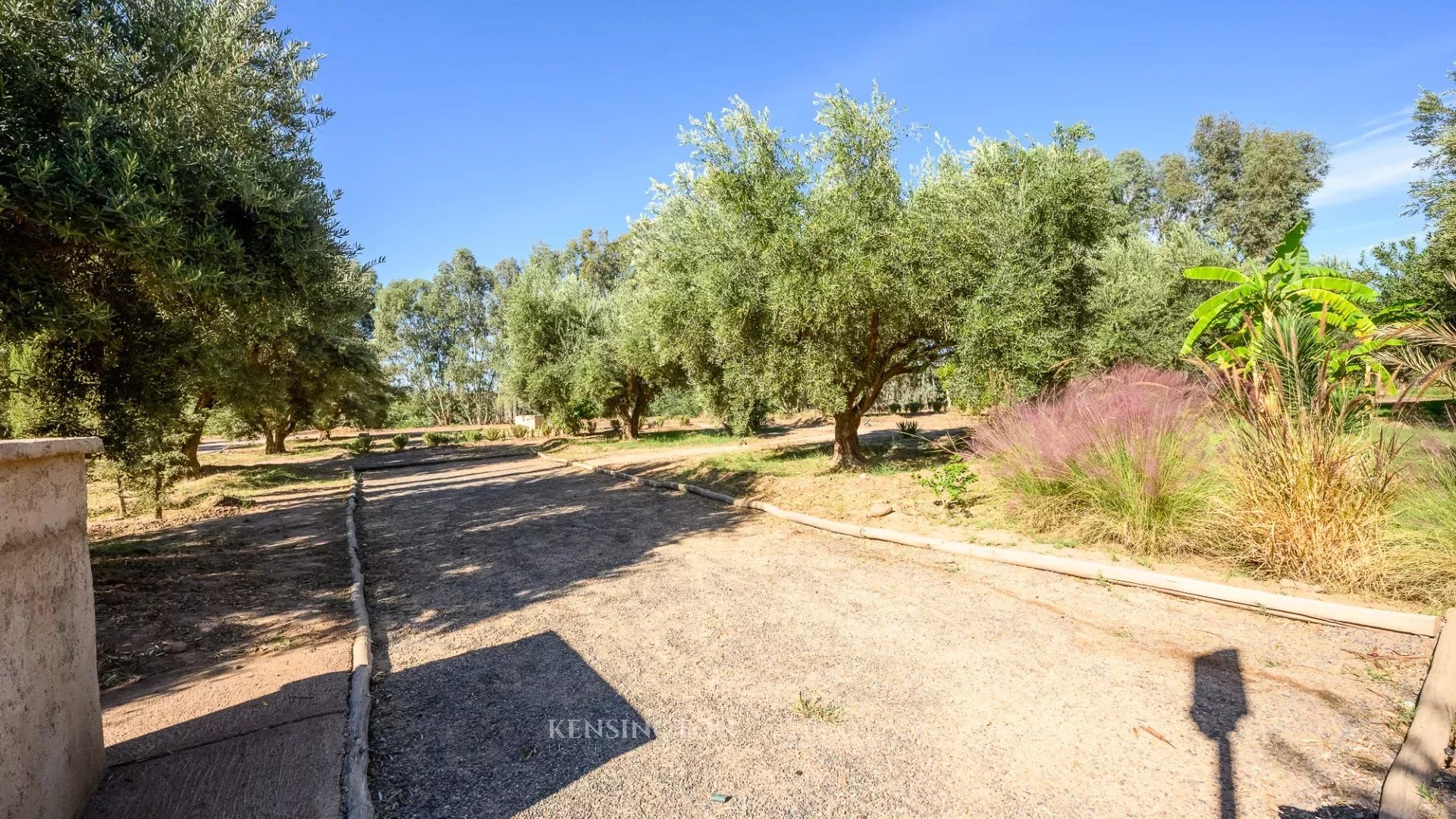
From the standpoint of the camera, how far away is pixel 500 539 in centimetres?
832

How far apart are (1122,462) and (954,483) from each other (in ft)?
7.54

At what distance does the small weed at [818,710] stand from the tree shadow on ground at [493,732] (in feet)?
2.80

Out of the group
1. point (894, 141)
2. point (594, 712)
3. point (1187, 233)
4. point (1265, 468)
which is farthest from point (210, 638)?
point (1187, 233)

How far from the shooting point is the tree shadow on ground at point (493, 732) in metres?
2.71

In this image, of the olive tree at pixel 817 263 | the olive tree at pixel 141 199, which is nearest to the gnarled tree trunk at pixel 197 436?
the olive tree at pixel 141 199

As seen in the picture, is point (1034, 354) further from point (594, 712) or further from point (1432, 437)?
point (594, 712)

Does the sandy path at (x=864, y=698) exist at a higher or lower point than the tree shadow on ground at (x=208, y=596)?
lower

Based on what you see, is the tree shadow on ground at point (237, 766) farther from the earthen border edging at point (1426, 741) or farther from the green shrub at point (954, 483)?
the green shrub at point (954, 483)

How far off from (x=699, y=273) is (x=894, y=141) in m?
4.33

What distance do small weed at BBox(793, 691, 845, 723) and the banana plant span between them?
7.98 metres

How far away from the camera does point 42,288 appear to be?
5.37 metres

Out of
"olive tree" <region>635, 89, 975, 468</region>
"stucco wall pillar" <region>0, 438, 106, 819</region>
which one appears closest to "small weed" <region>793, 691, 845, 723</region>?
"stucco wall pillar" <region>0, 438, 106, 819</region>

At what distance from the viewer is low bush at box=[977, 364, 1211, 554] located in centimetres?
574

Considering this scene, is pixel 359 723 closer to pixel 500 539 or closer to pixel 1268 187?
pixel 500 539
